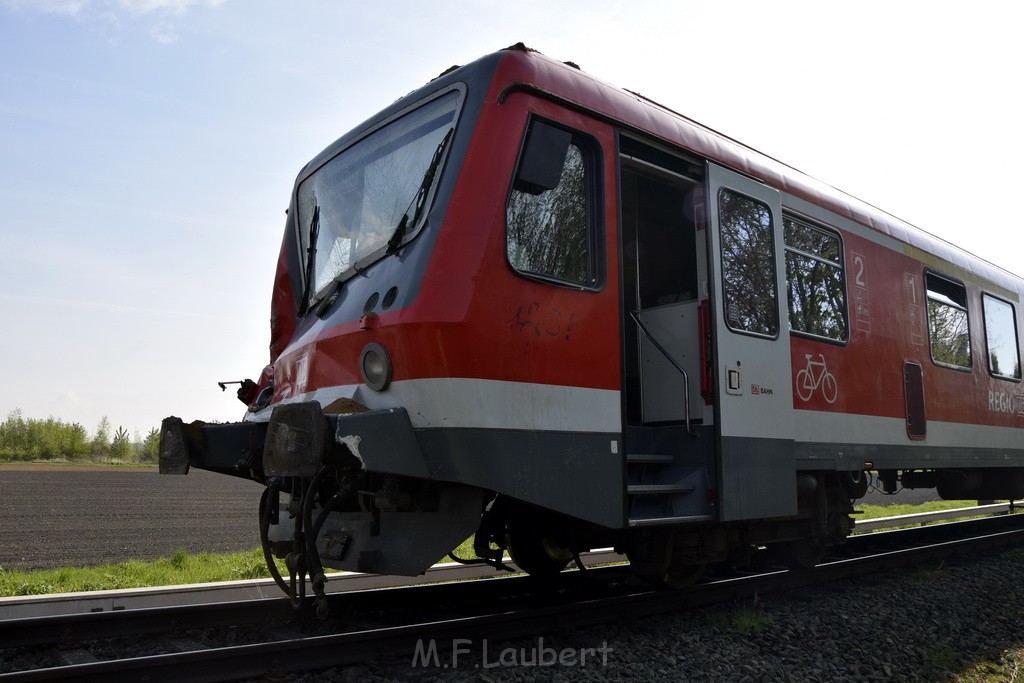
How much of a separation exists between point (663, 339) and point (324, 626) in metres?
2.80

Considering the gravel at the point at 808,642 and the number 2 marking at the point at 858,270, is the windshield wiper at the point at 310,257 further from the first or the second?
the number 2 marking at the point at 858,270

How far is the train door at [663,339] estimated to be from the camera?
501cm

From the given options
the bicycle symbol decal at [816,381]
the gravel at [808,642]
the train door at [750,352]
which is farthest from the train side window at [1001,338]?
the train door at [750,352]

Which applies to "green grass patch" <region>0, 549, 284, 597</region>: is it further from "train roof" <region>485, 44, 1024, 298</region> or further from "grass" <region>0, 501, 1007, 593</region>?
"train roof" <region>485, 44, 1024, 298</region>

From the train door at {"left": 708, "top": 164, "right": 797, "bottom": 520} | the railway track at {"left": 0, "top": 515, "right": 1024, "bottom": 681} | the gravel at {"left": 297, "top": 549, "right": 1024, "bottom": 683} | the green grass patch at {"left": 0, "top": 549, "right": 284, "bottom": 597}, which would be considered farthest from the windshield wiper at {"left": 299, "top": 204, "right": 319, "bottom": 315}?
the green grass patch at {"left": 0, "top": 549, "right": 284, "bottom": 597}

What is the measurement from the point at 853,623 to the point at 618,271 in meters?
2.80

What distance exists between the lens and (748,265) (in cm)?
561

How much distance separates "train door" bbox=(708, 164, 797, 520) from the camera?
5145mm

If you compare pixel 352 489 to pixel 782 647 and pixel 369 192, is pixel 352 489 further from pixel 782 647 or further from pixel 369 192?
pixel 782 647

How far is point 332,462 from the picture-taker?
4.04 metres

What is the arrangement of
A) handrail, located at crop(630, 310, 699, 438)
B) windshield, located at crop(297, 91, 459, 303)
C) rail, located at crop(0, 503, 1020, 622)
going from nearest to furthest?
windshield, located at crop(297, 91, 459, 303)
handrail, located at crop(630, 310, 699, 438)
rail, located at crop(0, 503, 1020, 622)

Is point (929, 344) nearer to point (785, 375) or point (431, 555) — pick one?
point (785, 375)

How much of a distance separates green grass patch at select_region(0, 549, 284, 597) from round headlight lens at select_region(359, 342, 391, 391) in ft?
12.2

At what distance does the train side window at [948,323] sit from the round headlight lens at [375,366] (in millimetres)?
5813
